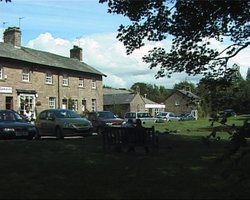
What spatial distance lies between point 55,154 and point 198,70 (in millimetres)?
4917

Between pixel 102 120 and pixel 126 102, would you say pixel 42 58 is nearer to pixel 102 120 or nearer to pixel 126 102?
pixel 102 120

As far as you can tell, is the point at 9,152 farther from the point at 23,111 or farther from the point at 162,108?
the point at 162,108

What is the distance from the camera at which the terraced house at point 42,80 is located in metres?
42.3

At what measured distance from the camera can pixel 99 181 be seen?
9062 millimetres

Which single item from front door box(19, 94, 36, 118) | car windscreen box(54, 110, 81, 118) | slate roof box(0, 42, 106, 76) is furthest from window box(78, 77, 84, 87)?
car windscreen box(54, 110, 81, 118)

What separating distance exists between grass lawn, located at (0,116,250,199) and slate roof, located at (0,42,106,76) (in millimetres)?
30241

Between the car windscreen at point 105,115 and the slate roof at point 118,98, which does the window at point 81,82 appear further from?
the slate roof at point 118,98

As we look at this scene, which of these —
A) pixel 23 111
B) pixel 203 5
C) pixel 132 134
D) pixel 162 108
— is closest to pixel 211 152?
pixel 132 134

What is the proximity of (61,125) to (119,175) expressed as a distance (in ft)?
A: 42.8

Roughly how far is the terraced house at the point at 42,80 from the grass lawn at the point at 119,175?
94.8 feet

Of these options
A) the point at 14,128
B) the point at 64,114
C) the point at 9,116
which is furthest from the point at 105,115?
the point at 14,128

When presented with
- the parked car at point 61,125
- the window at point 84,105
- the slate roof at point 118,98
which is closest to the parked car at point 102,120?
the parked car at point 61,125

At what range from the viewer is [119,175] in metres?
9.73

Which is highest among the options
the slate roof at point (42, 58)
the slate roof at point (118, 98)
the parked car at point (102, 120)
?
the slate roof at point (42, 58)
